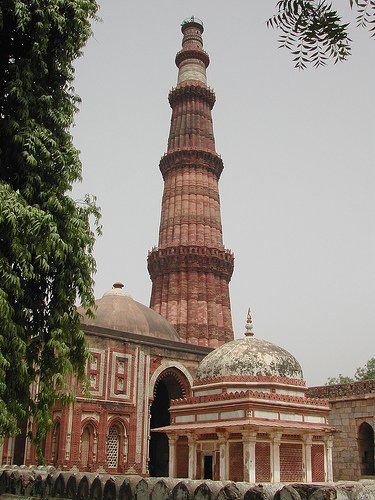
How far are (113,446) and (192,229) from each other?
519 inches

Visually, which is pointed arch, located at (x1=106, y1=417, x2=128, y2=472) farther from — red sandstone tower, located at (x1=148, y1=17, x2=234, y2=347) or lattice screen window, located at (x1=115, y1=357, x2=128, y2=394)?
red sandstone tower, located at (x1=148, y1=17, x2=234, y2=347)

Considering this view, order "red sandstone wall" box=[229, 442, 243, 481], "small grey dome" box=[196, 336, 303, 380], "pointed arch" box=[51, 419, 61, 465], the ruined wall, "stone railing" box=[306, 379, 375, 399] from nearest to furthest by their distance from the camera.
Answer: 1. "red sandstone wall" box=[229, 442, 243, 481]
2. "small grey dome" box=[196, 336, 303, 380]
3. "pointed arch" box=[51, 419, 61, 465]
4. the ruined wall
5. "stone railing" box=[306, 379, 375, 399]

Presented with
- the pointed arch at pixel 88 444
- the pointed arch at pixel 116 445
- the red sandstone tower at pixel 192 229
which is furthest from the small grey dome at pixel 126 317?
the pointed arch at pixel 88 444

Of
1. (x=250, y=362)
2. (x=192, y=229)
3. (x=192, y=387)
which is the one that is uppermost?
(x=192, y=229)

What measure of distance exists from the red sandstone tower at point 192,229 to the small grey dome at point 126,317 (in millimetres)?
3538

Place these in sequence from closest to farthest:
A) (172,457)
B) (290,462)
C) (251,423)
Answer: (251,423), (290,462), (172,457)

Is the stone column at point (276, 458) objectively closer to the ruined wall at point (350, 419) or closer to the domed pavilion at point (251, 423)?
the domed pavilion at point (251, 423)

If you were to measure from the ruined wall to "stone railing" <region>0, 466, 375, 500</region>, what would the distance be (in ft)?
44.8

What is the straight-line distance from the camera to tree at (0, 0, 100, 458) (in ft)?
25.8

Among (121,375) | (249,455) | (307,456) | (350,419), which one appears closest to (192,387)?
(249,455)

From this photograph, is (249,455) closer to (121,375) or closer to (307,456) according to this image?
(307,456)

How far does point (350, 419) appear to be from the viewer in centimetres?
Result: 2086

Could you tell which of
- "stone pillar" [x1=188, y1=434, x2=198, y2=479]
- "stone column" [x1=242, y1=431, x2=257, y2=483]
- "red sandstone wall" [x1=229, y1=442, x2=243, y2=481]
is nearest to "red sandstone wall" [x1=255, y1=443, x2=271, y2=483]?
"stone column" [x1=242, y1=431, x2=257, y2=483]

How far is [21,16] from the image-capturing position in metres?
7.94
